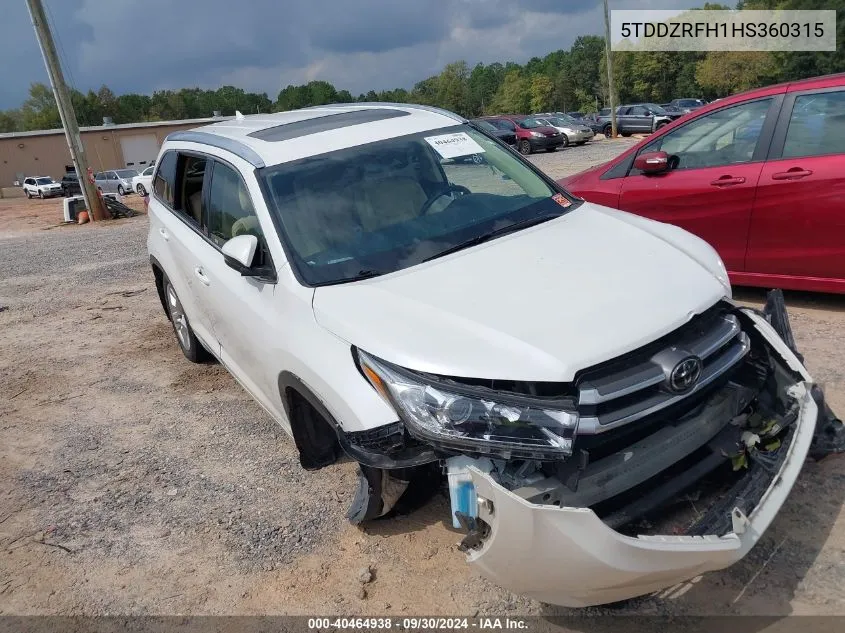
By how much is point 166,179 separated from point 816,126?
188 inches

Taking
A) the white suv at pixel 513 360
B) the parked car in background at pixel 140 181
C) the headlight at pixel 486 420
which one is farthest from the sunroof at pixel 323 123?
the parked car in background at pixel 140 181

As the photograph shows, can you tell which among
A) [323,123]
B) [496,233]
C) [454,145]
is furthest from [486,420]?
[323,123]

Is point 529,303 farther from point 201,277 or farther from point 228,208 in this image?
point 201,277

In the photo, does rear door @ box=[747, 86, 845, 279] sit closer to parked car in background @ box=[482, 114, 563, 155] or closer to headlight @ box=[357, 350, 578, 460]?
headlight @ box=[357, 350, 578, 460]

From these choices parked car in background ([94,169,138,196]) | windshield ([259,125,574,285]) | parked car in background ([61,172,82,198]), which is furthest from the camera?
parked car in background ([61,172,82,198])

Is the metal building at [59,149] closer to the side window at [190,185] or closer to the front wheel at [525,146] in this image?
the front wheel at [525,146]

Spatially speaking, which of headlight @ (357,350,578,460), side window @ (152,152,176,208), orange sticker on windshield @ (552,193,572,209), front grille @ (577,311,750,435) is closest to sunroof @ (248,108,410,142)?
orange sticker on windshield @ (552,193,572,209)

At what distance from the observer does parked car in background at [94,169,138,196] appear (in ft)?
108

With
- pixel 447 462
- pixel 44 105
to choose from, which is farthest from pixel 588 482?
pixel 44 105

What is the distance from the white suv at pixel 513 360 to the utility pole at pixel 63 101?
54.0 feet

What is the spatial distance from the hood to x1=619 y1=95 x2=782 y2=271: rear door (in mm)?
2074

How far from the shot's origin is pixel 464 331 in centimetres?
246

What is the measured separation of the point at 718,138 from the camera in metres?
5.24

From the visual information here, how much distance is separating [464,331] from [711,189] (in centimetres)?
354
